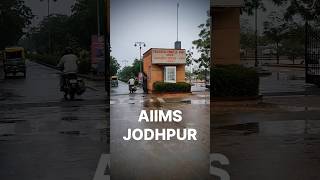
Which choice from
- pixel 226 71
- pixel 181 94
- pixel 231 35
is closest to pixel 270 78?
pixel 231 35

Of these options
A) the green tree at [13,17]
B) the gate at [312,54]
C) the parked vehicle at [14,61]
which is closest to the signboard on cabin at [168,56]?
the gate at [312,54]

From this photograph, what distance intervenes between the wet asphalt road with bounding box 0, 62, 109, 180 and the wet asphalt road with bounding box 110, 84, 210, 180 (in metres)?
2.60

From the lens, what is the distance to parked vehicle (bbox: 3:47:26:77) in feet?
89.9

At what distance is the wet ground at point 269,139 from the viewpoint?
6.11 m

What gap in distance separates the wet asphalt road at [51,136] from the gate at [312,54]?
901cm

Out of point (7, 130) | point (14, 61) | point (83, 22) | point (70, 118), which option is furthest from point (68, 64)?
point (14, 61)

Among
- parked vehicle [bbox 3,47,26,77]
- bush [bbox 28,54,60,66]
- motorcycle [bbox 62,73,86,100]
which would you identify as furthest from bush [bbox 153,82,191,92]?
parked vehicle [bbox 3,47,26,77]

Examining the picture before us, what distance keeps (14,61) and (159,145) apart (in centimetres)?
2568

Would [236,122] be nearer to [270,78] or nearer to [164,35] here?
[164,35]

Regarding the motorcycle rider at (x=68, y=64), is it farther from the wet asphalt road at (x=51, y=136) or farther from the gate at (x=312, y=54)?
the gate at (x=312, y=54)

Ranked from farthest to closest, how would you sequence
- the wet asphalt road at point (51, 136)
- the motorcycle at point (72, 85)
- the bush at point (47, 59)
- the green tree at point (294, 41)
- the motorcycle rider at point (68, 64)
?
the bush at point (47, 59) < the green tree at point (294, 41) < the motorcycle at point (72, 85) < the motorcycle rider at point (68, 64) < the wet asphalt road at point (51, 136)

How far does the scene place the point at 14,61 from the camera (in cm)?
2784

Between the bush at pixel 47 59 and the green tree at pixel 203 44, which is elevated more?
the bush at pixel 47 59

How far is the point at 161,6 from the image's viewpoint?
331cm
